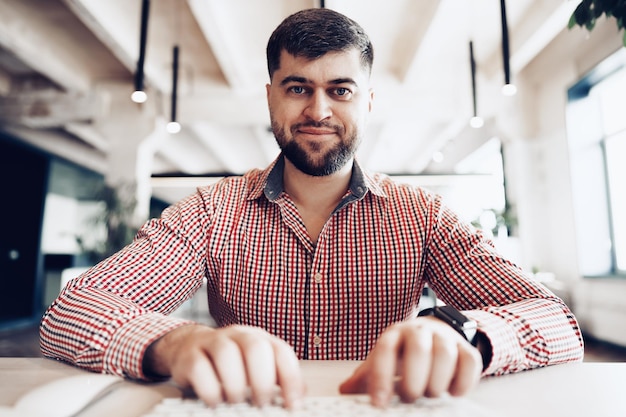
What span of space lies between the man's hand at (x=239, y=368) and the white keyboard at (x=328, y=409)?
0.05 feet

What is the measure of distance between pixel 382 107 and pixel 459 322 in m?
5.70

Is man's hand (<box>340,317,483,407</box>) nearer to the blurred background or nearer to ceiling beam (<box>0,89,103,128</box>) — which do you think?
the blurred background

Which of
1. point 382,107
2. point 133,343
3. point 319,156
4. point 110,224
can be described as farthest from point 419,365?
point 382,107

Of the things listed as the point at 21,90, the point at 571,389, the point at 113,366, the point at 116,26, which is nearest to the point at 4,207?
the point at 21,90

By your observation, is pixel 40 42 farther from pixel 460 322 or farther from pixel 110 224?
pixel 460 322

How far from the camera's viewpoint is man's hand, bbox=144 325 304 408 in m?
0.49

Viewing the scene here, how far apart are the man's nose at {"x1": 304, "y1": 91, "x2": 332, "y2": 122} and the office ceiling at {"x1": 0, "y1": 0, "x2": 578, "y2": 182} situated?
127 inches

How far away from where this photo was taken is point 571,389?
2.07ft

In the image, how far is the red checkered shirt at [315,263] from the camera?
3.29 ft

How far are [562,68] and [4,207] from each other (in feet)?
25.7

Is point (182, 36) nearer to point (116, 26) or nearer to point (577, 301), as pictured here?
point (116, 26)

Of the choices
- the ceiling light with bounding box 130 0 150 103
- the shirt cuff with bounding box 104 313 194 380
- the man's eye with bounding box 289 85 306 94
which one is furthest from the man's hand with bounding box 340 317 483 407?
the ceiling light with bounding box 130 0 150 103

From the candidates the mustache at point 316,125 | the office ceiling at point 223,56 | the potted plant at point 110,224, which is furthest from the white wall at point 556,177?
the potted plant at point 110,224

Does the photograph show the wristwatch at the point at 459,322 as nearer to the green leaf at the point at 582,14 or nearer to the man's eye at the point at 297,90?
the man's eye at the point at 297,90
